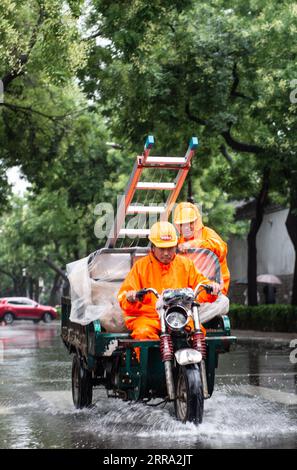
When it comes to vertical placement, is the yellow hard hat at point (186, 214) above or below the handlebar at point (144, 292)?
above

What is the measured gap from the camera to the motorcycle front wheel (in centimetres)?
782

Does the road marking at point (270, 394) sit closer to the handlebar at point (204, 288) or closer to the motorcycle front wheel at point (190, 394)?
the handlebar at point (204, 288)

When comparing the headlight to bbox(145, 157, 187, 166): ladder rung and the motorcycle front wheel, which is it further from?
bbox(145, 157, 187, 166): ladder rung

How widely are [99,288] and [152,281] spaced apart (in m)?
1.11

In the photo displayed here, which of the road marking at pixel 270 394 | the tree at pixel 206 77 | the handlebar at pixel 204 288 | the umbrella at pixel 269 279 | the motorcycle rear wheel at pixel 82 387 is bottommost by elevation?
the road marking at pixel 270 394

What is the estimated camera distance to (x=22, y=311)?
55250 millimetres

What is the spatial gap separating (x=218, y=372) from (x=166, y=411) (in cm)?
553

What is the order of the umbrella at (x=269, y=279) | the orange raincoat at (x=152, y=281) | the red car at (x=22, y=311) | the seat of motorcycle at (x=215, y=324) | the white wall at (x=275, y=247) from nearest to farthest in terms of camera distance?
the orange raincoat at (x=152, y=281) < the seat of motorcycle at (x=215, y=324) < the umbrella at (x=269, y=279) < the white wall at (x=275, y=247) < the red car at (x=22, y=311)

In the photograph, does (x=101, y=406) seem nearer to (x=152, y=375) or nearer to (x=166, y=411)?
(x=166, y=411)

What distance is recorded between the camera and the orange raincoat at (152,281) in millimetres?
8828

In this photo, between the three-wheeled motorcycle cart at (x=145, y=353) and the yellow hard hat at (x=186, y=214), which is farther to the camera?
the yellow hard hat at (x=186, y=214)

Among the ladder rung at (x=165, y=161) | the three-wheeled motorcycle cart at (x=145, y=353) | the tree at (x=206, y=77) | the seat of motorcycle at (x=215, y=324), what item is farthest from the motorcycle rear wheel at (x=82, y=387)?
the tree at (x=206, y=77)

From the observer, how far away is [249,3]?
95.6 feet
